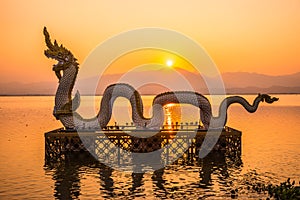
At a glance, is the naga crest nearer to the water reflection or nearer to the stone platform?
the stone platform

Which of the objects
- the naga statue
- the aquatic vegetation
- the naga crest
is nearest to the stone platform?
the naga statue

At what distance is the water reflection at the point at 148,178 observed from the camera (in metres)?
21.6

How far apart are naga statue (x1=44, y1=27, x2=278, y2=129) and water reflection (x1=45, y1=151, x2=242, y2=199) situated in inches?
98.1

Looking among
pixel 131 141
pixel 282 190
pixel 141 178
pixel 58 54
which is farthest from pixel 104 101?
pixel 282 190

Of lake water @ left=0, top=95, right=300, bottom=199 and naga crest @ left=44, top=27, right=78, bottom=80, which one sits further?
naga crest @ left=44, top=27, right=78, bottom=80

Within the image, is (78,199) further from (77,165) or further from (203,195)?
(77,165)

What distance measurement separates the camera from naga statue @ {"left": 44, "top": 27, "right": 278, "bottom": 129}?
31.4 metres

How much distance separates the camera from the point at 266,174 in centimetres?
2630

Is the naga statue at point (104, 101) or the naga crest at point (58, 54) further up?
the naga crest at point (58, 54)

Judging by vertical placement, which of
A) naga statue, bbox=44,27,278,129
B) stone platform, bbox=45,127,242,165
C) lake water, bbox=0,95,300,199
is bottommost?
lake water, bbox=0,95,300,199

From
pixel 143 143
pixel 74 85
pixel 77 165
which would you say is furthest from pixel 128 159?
pixel 74 85

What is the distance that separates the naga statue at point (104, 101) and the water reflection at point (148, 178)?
249 cm

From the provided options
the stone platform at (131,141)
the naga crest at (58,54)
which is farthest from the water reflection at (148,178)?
the naga crest at (58,54)

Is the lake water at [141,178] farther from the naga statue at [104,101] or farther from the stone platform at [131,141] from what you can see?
the naga statue at [104,101]
